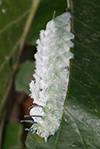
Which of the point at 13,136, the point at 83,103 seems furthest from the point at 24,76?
the point at 83,103

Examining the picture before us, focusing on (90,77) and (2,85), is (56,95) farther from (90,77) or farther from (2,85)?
(2,85)

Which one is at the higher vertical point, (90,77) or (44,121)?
(90,77)

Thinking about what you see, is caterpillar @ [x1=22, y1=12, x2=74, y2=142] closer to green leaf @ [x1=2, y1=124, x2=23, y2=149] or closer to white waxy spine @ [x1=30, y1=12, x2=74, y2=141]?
white waxy spine @ [x1=30, y1=12, x2=74, y2=141]

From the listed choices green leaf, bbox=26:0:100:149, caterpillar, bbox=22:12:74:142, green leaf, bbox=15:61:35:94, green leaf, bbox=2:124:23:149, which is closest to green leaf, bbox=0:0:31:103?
green leaf, bbox=15:61:35:94

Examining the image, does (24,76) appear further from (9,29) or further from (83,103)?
(83,103)

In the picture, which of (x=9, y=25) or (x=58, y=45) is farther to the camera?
(x=9, y=25)

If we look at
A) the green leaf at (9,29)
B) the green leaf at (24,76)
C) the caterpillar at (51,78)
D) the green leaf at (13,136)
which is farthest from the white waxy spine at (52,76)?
the green leaf at (13,136)

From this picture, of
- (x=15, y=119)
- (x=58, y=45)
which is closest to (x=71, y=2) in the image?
(x=58, y=45)
